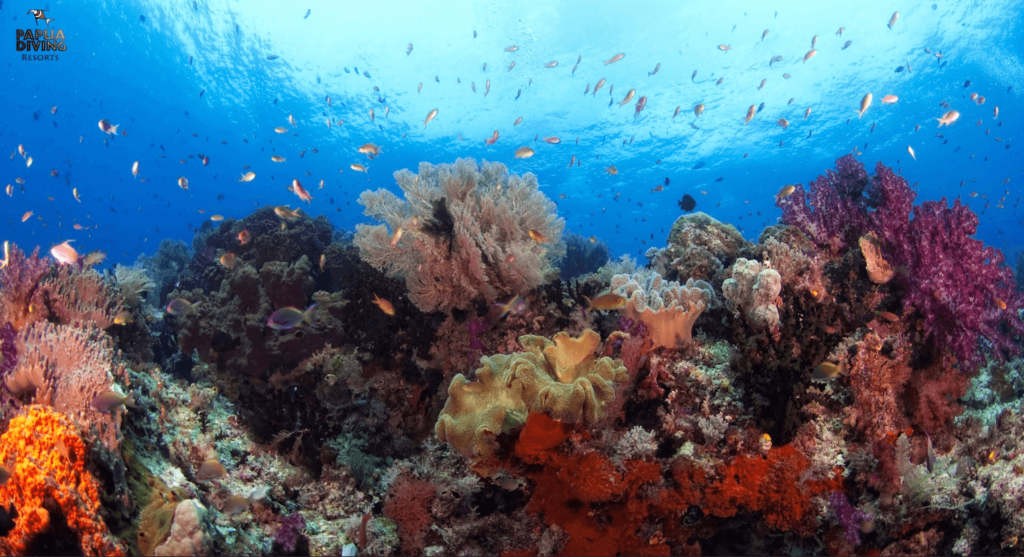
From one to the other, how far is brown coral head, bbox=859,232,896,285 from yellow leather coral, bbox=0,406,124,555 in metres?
7.12

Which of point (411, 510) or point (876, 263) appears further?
point (876, 263)

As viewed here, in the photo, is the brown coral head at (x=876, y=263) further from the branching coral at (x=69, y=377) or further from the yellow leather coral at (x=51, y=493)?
the branching coral at (x=69, y=377)

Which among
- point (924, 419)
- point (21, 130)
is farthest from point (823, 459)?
point (21, 130)

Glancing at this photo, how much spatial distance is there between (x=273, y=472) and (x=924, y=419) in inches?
265

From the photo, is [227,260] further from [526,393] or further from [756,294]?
[756,294]

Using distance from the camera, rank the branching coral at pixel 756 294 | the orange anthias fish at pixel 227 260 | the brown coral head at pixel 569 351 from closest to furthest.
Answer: the brown coral head at pixel 569 351 < the branching coral at pixel 756 294 < the orange anthias fish at pixel 227 260

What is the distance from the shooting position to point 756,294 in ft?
14.6

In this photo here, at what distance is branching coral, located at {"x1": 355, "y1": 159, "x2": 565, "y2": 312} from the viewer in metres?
5.46

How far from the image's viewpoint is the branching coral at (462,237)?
17.9 ft

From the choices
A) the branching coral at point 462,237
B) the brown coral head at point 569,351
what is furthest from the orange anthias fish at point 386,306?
the brown coral head at point 569,351

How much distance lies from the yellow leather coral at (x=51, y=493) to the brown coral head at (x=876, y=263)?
23.3 feet

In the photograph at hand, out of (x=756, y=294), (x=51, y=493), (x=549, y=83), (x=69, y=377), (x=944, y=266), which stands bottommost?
(x=51, y=493)

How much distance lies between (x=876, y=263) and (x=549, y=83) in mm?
33165

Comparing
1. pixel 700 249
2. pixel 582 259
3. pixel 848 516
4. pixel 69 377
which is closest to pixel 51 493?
pixel 69 377
